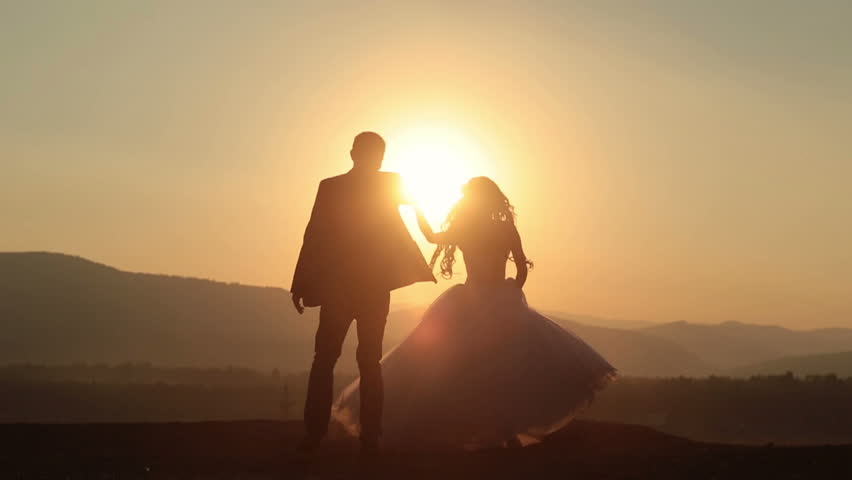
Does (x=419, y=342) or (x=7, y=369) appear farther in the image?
(x=7, y=369)

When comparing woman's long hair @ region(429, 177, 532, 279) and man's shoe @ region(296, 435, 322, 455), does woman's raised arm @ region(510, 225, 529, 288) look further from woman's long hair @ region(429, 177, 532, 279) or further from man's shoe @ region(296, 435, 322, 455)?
man's shoe @ region(296, 435, 322, 455)

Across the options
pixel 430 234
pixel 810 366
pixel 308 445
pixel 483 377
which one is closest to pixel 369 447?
pixel 308 445

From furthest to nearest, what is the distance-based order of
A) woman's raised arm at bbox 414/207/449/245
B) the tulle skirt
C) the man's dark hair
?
woman's raised arm at bbox 414/207/449/245 < the tulle skirt < the man's dark hair

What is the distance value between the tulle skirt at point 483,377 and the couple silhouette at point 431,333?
0.01 metres

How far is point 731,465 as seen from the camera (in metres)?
8.98

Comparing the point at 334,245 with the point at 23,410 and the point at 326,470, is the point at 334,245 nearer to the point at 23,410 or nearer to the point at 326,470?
the point at 326,470

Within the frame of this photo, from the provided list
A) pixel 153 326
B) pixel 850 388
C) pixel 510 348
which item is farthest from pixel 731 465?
pixel 153 326

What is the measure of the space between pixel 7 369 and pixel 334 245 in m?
78.3

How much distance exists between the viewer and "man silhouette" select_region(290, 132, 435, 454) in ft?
32.9

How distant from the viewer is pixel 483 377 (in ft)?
35.4

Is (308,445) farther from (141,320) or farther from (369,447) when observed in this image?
(141,320)

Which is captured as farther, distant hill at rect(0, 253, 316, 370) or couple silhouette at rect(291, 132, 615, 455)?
distant hill at rect(0, 253, 316, 370)

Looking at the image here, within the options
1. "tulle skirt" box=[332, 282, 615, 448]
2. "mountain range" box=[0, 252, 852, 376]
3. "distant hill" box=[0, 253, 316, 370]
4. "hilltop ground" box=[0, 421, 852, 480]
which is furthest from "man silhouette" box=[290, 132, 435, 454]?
"distant hill" box=[0, 253, 316, 370]

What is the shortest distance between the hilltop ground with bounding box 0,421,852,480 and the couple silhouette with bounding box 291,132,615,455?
420 millimetres
